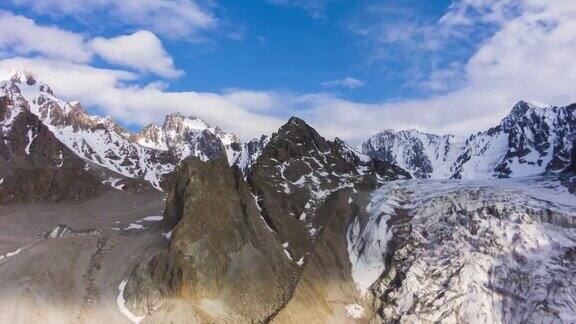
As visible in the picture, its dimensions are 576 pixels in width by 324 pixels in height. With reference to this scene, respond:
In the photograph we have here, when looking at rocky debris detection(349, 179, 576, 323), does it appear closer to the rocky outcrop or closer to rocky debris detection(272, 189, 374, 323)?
rocky debris detection(272, 189, 374, 323)

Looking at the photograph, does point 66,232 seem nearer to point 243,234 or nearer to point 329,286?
point 243,234

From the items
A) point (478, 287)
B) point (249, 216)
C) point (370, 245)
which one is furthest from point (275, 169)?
point (478, 287)

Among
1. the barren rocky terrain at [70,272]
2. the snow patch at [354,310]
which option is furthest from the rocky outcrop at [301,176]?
the barren rocky terrain at [70,272]

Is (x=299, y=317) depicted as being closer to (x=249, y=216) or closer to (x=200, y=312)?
(x=200, y=312)

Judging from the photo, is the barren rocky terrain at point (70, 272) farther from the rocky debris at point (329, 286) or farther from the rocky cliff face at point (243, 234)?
the rocky debris at point (329, 286)

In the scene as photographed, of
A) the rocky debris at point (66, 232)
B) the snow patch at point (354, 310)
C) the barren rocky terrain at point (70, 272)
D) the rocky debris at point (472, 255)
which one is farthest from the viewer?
the rocky debris at point (66, 232)

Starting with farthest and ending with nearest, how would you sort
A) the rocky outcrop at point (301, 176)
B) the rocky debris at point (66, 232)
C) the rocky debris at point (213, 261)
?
1. the rocky debris at point (66, 232)
2. the rocky outcrop at point (301, 176)
3. the rocky debris at point (213, 261)
